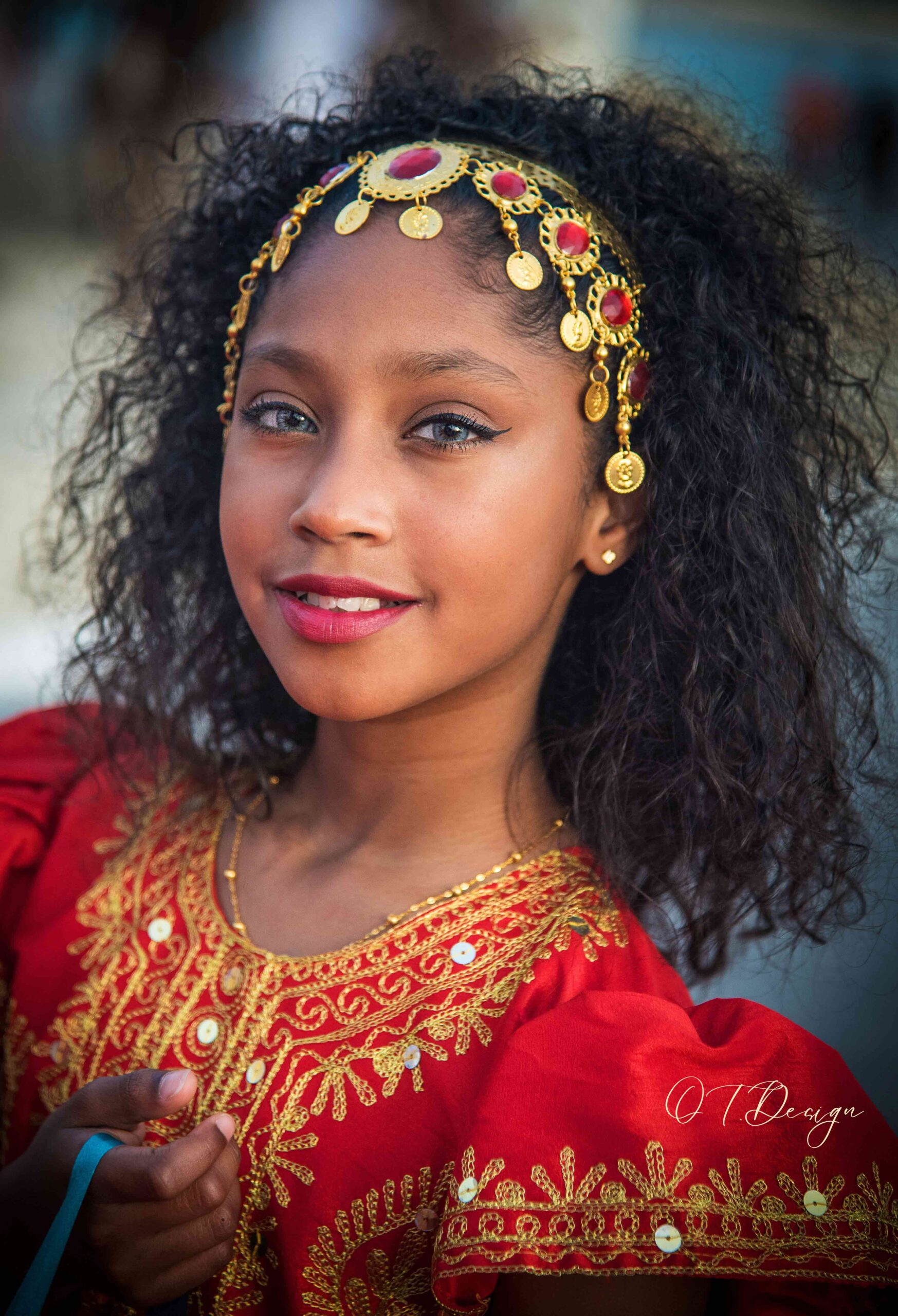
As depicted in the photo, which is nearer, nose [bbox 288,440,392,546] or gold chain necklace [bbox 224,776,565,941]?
nose [bbox 288,440,392,546]

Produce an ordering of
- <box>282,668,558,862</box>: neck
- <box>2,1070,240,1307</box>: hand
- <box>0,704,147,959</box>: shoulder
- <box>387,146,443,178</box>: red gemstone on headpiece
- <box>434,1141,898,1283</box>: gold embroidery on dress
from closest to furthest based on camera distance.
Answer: <box>434,1141,898,1283</box>: gold embroidery on dress, <box>2,1070,240,1307</box>: hand, <box>387,146,443,178</box>: red gemstone on headpiece, <box>282,668,558,862</box>: neck, <box>0,704,147,959</box>: shoulder

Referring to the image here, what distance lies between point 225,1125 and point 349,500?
26.5 inches

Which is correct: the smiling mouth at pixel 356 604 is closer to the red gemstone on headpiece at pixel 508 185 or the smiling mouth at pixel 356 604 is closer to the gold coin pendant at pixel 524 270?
the gold coin pendant at pixel 524 270

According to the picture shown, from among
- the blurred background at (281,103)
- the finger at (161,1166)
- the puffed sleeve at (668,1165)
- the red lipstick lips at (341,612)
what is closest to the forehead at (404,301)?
the red lipstick lips at (341,612)

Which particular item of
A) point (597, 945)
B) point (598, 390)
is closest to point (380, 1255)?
point (597, 945)

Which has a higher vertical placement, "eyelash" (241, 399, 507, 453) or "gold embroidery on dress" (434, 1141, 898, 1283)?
"eyelash" (241, 399, 507, 453)

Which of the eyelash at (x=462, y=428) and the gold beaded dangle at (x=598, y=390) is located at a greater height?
the gold beaded dangle at (x=598, y=390)

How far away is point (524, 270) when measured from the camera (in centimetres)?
123

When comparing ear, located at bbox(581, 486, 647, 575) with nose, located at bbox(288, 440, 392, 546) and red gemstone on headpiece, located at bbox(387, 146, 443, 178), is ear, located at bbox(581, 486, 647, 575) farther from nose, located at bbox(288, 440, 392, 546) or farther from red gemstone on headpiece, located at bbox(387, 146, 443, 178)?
red gemstone on headpiece, located at bbox(387, 146, 443, 178)

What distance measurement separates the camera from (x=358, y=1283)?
110 centimetres

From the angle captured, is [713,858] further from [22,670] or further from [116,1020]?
[22,670]

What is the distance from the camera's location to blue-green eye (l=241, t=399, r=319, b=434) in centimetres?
125

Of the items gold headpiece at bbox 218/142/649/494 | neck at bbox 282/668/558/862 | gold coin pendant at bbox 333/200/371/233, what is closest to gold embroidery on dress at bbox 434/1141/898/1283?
neck at bbox 282/668/558/862

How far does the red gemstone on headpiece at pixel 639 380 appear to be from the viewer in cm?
133
